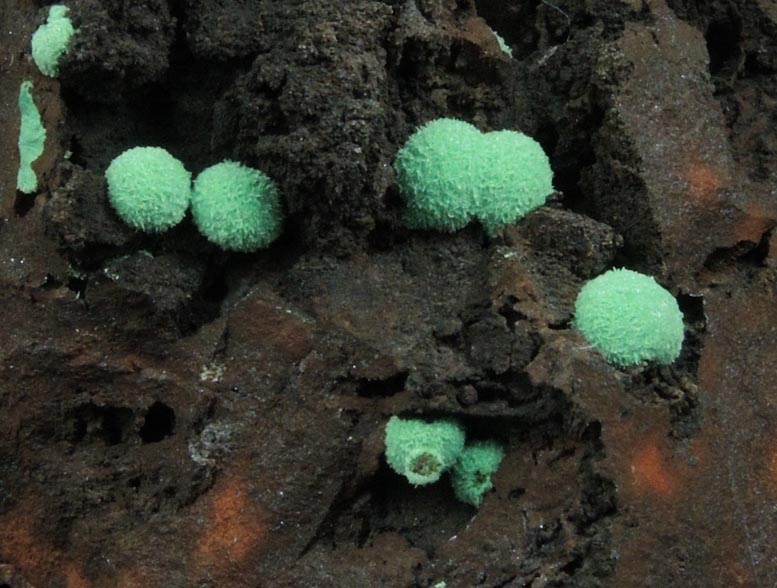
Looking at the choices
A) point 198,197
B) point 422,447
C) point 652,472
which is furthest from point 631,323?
point 198,197

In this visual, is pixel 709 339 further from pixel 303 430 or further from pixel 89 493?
pixel 89 493

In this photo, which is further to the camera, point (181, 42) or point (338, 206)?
point (181, 42)

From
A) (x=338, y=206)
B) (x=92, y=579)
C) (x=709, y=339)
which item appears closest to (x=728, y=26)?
(x=709, y=339)

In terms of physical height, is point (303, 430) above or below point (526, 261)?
below

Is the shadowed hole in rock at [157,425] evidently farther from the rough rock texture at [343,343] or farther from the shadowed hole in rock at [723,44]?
the shadowed hole in rock at [723,44]

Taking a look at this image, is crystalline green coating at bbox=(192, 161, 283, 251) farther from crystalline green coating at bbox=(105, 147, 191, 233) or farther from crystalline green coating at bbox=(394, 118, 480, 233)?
crystalline green coating at bbox=(394, 118, 480, 233)

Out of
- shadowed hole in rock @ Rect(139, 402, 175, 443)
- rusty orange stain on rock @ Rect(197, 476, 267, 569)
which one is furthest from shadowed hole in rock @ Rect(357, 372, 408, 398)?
shadowed hole in rock @ Rect(139, 402, 175, 443)

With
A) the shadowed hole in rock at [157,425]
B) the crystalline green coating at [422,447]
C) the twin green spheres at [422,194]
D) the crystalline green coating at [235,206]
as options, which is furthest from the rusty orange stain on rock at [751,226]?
the shadowed hole in rock at [157,425]
